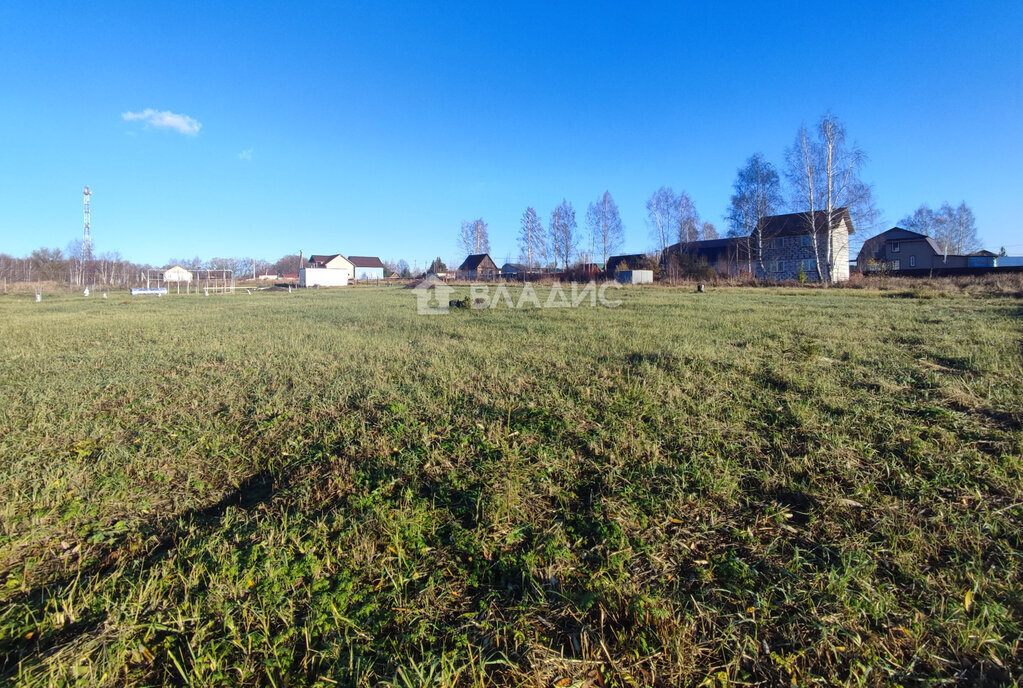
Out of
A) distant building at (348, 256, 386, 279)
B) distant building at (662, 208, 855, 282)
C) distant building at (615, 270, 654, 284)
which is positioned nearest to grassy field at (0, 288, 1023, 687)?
distant building at (615, 270, 654, 284)

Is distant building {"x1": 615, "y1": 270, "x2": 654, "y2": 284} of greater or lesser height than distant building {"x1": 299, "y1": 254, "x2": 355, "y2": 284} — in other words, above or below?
below

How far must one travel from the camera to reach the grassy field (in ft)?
5.31

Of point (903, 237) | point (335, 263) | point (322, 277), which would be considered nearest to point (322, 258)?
point (335, 263)

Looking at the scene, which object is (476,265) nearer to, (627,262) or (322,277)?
(322,277)

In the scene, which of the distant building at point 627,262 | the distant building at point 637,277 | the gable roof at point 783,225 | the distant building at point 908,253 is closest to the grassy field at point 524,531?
the distant building at point 637,277

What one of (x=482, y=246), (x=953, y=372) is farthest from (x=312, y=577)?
(x=482, y=246)

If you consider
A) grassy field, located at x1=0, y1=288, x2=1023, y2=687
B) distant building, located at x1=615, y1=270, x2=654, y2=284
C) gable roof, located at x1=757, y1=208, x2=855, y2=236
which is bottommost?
grassy field, located at x1=0, y1=288, x2=1023, y2=687

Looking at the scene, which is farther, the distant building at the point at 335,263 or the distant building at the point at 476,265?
the distant building at the point at 335,263

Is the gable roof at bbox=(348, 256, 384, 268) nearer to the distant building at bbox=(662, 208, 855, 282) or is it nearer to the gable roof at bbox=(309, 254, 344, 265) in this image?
the gable roof at bbox=(309, 254, 344, 265)

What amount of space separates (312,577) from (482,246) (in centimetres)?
6280

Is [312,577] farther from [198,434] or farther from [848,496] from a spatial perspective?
[848,496]

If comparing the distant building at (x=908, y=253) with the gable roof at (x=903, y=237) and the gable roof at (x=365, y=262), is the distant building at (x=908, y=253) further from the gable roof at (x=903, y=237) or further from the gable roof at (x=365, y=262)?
the gable roof at (x=365, y=262)

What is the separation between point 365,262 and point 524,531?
3227 inches

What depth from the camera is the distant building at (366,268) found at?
7606 cm
